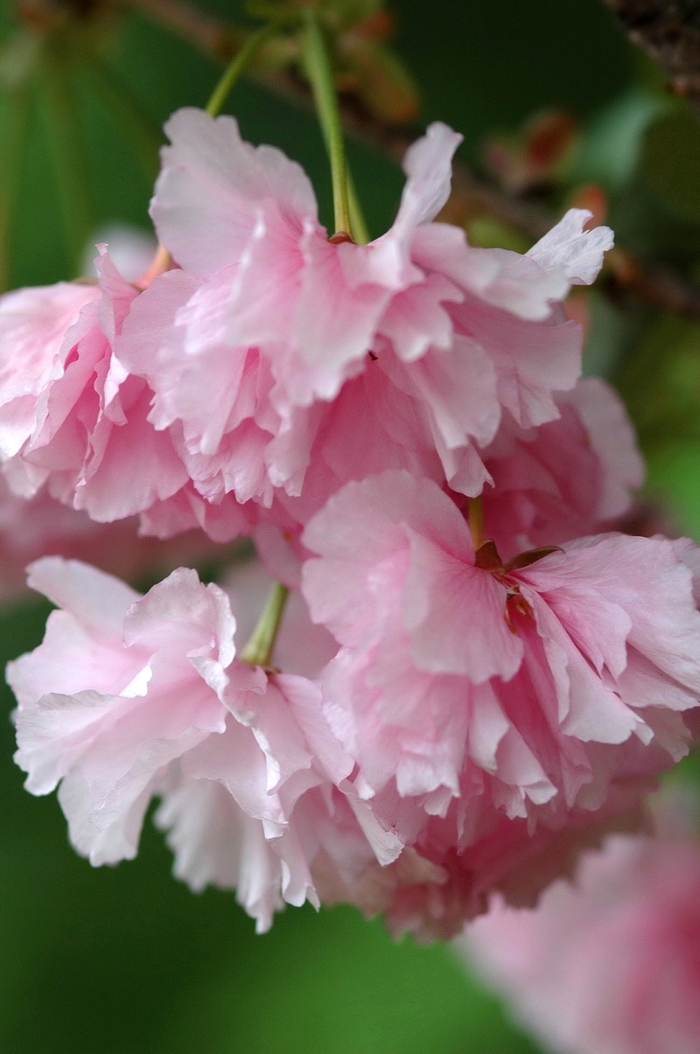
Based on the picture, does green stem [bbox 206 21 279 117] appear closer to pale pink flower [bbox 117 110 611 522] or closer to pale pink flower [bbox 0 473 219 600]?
pale pink flower [bbox 117 110 611 522]

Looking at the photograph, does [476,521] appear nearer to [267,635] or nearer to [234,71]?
[267,635]

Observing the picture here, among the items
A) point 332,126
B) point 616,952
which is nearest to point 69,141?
point 332,126

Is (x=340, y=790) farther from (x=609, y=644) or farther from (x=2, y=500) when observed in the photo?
(x=2, y=500)

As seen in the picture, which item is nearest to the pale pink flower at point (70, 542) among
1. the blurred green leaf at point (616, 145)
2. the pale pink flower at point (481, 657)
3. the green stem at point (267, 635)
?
the green stem at point (267, 635)

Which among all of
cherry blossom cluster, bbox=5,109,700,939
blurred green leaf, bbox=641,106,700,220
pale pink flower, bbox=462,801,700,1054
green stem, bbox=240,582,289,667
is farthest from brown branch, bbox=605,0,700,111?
pale pink flower, bbox=462,801,700,1054

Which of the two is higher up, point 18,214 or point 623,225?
point 623,225

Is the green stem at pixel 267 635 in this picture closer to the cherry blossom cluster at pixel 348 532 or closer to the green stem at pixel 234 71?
the cherry blossom cluster at pixel 348 532

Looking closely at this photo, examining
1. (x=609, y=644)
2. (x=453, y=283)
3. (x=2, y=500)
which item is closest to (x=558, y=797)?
(x=609, y=644)
